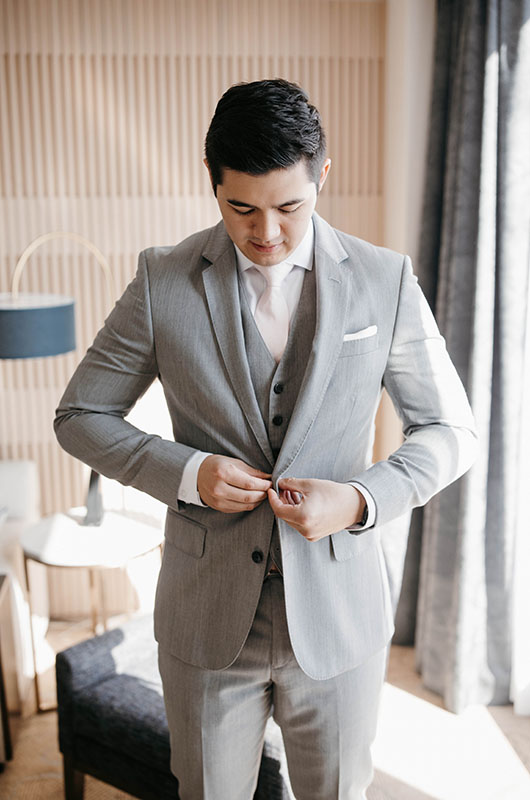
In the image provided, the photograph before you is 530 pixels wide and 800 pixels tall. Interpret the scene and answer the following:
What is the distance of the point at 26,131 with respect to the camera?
3.09 m

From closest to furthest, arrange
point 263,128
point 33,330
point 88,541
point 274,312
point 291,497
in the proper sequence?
point 263,128 → point 291,497 → point 274,312 → point 33,330 → point 88,541

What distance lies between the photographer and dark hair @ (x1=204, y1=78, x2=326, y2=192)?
3.54 ft

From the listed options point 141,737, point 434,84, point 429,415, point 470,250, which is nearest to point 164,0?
point 434,84

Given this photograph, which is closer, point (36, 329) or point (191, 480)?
point (191, 480)

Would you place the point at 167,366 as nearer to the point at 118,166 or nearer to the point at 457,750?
the point at 457,750

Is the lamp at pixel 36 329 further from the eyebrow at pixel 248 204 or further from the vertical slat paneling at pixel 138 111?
the eyebrow at pixel 248 204

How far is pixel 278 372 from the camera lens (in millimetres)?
1252

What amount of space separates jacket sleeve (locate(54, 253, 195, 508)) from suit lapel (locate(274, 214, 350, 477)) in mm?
170

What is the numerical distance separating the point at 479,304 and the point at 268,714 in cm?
151

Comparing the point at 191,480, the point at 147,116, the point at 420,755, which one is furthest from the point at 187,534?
the point at 147,116

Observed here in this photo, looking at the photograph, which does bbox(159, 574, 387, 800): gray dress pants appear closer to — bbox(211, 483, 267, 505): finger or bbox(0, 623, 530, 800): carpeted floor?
bbox(211, 483, 267, 505): finger

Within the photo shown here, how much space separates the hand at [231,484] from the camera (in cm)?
119

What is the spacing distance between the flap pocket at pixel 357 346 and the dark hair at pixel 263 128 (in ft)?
0.96

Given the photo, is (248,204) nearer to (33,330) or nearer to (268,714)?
(268,714)
